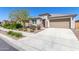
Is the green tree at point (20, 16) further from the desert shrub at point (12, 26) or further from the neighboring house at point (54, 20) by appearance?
the neighboring house at point (54, 20)

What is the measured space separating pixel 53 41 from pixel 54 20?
80 centimetres

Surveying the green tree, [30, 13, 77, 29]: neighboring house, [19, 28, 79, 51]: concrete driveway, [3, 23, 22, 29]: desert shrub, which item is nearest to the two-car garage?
[30, 13, 77, 29]: neighboring house

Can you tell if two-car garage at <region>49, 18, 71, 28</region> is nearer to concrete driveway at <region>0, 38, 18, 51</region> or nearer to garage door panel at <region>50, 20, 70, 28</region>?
garage door panel at <region>50, 20, 70, 28</region>

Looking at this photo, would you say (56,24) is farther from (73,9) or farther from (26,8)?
(26,8)

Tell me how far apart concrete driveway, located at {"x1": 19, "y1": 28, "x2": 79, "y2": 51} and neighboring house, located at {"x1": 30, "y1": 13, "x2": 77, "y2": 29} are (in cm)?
22

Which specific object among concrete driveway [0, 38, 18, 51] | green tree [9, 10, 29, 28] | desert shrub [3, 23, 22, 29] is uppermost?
green tree [9, 10, 29, 28]

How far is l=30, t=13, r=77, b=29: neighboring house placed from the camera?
4508mm

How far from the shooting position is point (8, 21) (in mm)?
4594

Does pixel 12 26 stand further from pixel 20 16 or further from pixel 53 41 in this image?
pixel 53 41

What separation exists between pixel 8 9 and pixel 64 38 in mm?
2180

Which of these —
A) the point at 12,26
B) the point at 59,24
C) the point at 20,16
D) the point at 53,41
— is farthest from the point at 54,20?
the point at 12,26

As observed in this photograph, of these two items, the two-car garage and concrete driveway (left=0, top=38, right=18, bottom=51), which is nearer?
concrete driveway (left=0, top=38, right=18, bottom=51)

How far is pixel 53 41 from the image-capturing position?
14.5 feet
